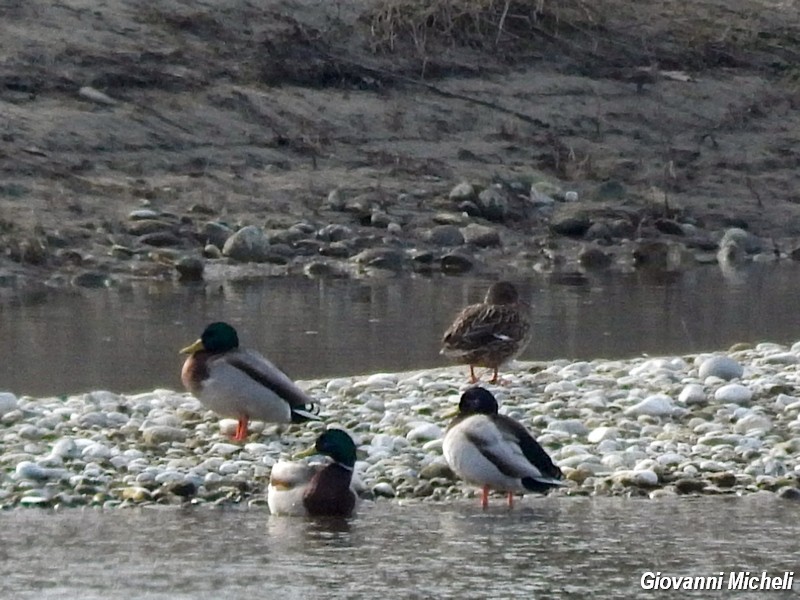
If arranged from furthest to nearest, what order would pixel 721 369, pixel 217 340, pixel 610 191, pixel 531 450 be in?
pixel 610 191 → pixel 721 369 → pixel 217 340 → pixel 531 450

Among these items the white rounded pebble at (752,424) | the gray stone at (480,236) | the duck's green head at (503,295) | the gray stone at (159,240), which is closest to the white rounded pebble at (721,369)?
the white rounded pebble at (752,424)

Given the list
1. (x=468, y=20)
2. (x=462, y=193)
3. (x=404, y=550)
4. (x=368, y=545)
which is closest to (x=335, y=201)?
(x=462, y=193)

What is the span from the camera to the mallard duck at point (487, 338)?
1057 cm

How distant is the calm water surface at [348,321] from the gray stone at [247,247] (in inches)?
20.1

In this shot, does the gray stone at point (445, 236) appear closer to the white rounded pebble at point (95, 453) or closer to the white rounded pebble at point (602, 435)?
the white rounded pebble at point (602, 435)

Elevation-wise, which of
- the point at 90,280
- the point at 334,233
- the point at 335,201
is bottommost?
the point at 90,280

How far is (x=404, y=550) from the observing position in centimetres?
777

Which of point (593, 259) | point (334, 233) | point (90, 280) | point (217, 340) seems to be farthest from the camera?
point (593, 259)

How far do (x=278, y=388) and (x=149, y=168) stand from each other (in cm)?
824

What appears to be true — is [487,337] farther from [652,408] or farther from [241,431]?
[241,431]

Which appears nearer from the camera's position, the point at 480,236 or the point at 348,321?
the point at 348,321

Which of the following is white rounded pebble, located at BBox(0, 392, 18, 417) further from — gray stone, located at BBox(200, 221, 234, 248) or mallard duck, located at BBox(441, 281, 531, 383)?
gray stone, located at BBox(200, 221, 234, 248)

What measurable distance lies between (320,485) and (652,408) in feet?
6.89

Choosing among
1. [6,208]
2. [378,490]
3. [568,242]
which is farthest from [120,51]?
[378,490]
